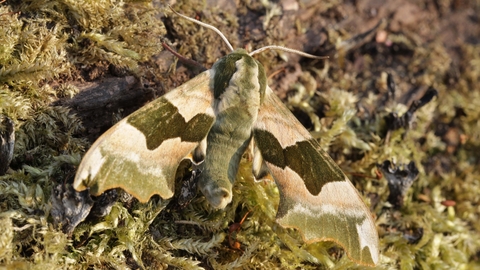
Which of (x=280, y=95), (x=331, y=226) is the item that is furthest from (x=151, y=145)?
(x=280, y=95)

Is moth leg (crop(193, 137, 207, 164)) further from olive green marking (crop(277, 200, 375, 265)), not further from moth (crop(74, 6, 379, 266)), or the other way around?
olive green marking (crop(277, 200, 375, 265))

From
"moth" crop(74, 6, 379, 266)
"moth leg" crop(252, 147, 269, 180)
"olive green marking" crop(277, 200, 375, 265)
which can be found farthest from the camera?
"moth leg" crop(252, 147, 269, 180)

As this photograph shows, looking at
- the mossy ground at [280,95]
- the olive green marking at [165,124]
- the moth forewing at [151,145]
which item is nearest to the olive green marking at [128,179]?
the moth forewing at [151,145]

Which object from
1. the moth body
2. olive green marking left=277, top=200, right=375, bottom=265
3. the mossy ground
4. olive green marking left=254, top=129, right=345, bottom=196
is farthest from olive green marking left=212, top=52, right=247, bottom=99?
olive green marking left=277, top=200, right=375, bottom=265

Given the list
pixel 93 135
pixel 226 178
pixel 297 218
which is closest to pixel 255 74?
pixel 226 178

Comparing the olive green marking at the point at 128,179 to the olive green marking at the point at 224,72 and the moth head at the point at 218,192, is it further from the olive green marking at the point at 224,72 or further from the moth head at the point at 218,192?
the olive green marking at the point at 224,72

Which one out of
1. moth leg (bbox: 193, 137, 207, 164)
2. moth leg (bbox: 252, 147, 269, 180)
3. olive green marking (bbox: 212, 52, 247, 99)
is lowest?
moth leg (bbox: 252, 147, 269, 180)

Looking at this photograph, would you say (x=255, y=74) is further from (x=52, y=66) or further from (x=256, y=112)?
(x=52, y=66)

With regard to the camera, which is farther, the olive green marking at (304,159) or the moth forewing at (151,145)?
the olive green marking at (304,159)
